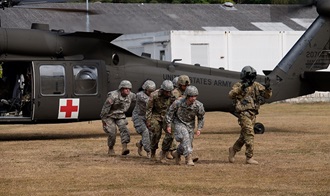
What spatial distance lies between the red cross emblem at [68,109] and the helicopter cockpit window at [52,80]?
0.91 feet

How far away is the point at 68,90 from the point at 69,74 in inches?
16.3

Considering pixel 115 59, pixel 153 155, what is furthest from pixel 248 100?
pixel 115 59

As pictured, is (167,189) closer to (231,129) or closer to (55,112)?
(55,112)

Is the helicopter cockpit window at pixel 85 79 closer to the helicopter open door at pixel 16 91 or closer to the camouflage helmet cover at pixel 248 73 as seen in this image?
the helicopter open door at pixel 16 91

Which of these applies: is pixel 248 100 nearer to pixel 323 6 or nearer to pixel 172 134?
pixel 172 134

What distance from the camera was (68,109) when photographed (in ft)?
75.0

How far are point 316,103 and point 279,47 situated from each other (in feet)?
11.3

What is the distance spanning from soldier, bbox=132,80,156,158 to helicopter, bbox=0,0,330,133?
15.5ft

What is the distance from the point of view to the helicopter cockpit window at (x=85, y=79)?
2302 cm

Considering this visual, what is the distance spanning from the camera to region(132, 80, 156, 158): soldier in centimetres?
1816

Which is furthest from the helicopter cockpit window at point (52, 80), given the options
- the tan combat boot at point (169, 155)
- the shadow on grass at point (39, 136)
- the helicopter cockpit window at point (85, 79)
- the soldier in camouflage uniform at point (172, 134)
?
the soldier in camouflage uniform at point (172, 134)

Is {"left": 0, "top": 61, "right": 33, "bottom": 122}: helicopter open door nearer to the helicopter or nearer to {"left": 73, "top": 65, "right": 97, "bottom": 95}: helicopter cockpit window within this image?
the helicopter

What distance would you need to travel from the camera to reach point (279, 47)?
45.9 metres

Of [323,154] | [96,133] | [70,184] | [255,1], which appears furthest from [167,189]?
[255,1]
